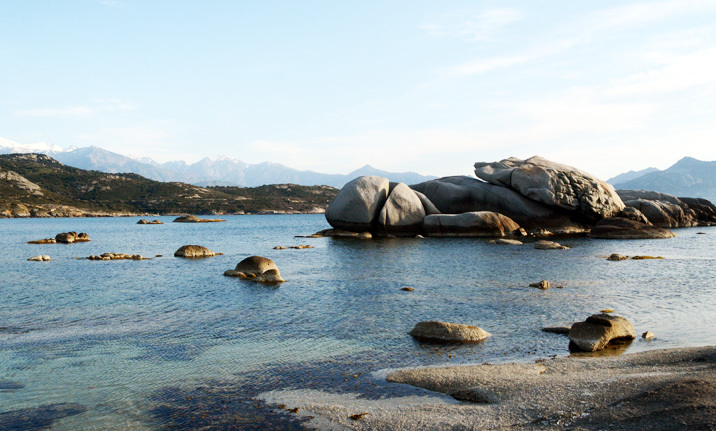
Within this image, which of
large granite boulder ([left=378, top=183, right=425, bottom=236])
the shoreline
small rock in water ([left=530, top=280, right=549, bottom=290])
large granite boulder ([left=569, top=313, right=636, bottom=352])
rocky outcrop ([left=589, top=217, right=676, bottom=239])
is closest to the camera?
the shoreline

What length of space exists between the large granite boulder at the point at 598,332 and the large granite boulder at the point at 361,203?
130ft

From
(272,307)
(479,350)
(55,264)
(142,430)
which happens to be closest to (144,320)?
(272,307)

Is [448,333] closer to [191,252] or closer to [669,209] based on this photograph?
[191,252]

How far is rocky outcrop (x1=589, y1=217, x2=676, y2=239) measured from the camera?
5569cm

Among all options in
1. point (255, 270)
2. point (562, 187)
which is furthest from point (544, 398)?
point (562, 187)

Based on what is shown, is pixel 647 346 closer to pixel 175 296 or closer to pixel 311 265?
pixel 175 296

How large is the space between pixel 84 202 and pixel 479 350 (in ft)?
568

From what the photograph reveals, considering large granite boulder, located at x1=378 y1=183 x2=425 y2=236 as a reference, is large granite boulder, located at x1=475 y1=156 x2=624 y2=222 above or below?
above

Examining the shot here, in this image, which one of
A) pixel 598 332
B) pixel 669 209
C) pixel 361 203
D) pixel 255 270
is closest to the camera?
pixel 598 332

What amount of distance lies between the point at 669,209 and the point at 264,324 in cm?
7575

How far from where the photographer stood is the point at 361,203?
5403cm

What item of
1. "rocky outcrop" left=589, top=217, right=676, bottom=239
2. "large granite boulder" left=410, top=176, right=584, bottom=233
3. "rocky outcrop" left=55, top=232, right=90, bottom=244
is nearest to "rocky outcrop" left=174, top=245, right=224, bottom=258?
"rocky outcrop" left=55, top=232, right=90, bottom=244

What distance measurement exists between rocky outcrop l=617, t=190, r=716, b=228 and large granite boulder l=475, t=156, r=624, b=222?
12006 millimetres

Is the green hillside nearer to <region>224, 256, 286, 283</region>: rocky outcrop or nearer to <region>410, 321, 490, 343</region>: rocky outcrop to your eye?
<region>224, 256, 286, 283</region>: rocky outcrop
